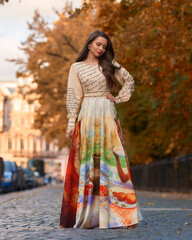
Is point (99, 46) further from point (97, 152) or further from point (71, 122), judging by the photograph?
point (97, 152)

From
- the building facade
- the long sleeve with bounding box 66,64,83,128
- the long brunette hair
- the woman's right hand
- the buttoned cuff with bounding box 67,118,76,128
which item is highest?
the building facade

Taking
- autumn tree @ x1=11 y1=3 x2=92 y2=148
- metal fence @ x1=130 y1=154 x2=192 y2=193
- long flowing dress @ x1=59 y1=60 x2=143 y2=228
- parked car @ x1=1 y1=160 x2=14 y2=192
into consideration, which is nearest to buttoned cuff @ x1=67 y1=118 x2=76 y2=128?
long flowing dress @ x1=59 y1=60 x2=143 y2=228

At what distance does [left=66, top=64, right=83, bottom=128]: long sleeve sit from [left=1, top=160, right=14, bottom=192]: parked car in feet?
63.8

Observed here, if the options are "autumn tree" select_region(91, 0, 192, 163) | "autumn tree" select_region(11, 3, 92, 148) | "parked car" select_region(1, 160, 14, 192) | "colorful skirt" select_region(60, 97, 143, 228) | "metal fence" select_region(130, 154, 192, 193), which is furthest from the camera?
"autumn tree" select_region(11, 3, 92, 148)

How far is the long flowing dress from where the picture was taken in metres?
5.55

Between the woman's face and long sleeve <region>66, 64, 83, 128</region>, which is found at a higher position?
the woman's face

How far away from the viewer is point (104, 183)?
219 inches

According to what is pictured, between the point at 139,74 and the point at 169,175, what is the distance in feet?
38.6

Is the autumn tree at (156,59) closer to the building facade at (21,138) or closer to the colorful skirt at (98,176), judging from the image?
the colorful skirt at (98,176)

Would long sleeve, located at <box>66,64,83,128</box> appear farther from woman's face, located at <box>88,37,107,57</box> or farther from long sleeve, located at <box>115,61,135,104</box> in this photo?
long sleeve, located at <box>115,61,135,104</box>

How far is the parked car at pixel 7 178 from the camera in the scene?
25.3 meters

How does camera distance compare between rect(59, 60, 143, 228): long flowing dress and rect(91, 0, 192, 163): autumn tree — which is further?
rect(91, 0, 192, 163): autumn tree

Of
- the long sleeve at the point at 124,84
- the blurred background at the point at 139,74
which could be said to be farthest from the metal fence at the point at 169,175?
the long sleeve at the point at 124,84

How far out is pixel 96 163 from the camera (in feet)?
18.7
